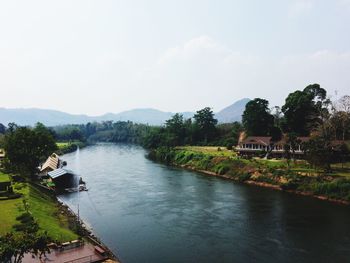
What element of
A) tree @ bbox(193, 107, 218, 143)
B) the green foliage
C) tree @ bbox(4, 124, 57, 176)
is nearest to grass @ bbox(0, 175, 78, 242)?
tree @ bbox(4, 124, 57, 176)

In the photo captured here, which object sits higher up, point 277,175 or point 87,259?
point 277,175

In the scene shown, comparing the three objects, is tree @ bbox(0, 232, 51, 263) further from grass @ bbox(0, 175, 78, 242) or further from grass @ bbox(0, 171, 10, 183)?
grass @ bbox(0, 171, 10, 183)

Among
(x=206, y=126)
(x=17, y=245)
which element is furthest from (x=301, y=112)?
(x=17, y=245)

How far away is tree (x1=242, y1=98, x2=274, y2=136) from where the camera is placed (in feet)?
343

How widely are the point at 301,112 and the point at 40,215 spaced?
75.3m

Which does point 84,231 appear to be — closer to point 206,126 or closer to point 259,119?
point 259,119

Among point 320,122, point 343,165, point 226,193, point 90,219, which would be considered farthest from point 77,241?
point 320,122

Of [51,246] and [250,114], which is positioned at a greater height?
[250,114]

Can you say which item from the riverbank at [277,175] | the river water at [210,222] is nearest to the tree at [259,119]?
the riverbank at [277,175]

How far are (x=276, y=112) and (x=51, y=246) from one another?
11680 centimetres

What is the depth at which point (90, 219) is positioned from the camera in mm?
48469

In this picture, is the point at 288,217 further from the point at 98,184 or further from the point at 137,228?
the point at 98,184

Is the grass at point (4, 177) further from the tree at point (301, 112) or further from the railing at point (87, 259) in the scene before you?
the tree at point (301, 112)

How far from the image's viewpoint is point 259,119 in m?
104
